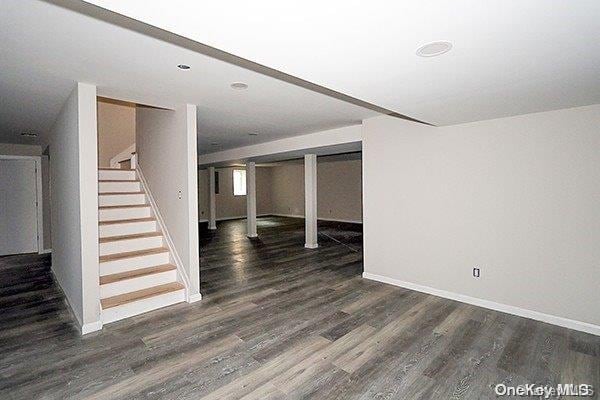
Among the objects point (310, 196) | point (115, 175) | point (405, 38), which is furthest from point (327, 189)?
point (405, 38)

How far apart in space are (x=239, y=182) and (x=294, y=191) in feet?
7.78

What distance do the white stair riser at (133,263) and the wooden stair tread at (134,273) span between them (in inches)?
1.9

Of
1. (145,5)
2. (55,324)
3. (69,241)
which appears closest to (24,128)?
(69,241)

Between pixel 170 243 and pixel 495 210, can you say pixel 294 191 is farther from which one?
pixel 495 210

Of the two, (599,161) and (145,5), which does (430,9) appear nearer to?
(145,5)

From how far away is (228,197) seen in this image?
12508mm

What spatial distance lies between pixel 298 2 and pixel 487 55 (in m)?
1.16

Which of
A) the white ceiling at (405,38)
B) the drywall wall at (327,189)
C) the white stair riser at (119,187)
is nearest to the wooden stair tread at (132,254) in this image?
the white stair riser at (119,187)

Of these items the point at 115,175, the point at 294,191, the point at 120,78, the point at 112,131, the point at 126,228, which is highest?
the point at 112,131

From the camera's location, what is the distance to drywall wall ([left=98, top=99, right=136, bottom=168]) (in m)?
7.28

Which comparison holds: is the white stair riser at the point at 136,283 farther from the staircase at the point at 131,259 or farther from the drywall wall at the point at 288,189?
the drywall wall at the point at 288,189

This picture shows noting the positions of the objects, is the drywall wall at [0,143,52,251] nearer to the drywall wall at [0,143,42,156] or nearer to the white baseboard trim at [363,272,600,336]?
the drywall wall at [0,143,42,156]

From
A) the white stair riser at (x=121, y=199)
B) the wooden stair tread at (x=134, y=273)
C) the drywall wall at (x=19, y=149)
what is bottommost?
the wooden stair tread at (x=134, y=273)

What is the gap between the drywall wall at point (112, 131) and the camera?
7.28 meters
